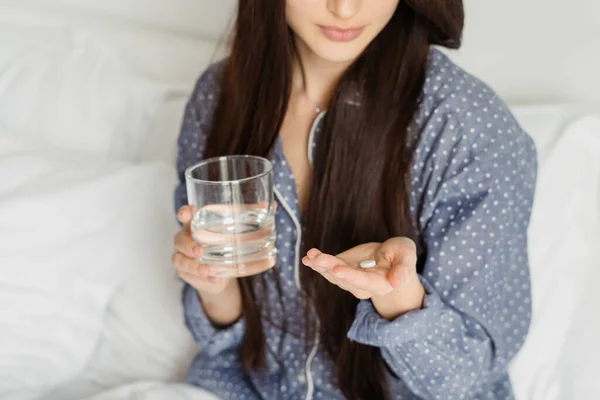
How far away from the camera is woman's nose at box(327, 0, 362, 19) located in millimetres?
924

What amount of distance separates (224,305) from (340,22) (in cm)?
47

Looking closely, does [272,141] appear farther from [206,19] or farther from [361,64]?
[206,19]

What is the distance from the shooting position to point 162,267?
1.29m

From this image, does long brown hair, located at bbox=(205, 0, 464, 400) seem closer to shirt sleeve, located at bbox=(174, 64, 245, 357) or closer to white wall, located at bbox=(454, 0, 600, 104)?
shirt sleeve, located at bbox=(174, 64, 245, 357)

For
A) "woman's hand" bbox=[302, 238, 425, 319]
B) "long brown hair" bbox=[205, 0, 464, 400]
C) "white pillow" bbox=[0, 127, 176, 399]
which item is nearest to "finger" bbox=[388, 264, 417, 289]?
"woman's hand" bbox=[302, 238, 425, 319]

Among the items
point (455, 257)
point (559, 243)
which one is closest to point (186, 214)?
point (455, 257)

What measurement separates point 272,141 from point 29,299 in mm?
455

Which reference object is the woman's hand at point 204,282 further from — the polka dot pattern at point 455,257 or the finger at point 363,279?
the finger at point 363,279

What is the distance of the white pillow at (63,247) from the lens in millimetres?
1145

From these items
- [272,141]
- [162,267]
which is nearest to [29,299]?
[162,267]

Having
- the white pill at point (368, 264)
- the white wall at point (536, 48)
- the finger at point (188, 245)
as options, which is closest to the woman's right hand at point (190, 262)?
the finger at point (188, 245)

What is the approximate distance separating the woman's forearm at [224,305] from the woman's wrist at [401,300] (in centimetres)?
27

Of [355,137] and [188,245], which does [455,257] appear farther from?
[188,245]

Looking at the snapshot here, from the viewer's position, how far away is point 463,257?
3.19 ft
